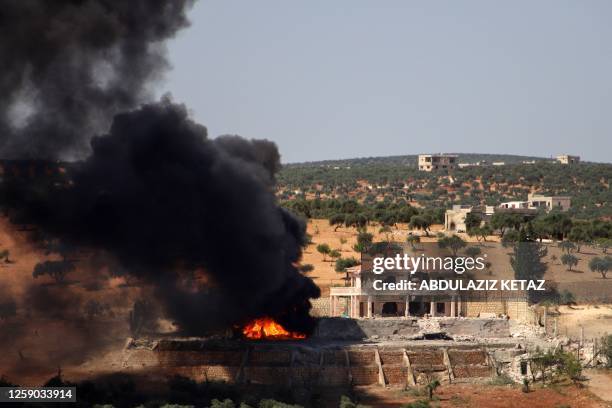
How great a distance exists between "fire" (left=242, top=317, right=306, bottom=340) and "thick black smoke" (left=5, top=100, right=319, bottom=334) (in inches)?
23.6

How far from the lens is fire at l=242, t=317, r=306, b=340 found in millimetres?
70188

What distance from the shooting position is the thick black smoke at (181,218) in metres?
65.3

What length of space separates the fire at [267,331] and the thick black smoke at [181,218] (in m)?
0.60

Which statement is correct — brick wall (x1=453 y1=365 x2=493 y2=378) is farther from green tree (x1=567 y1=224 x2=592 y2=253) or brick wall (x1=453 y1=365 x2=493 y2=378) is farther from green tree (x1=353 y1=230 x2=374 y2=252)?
green tree (x1=567 y1=224 x2=592 y2=253)

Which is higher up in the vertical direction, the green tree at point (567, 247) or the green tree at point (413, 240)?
the green tree at point (413, 240)

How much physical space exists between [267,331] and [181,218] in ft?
30.2

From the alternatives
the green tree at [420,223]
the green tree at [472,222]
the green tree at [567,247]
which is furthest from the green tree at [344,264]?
the green tree at [472,222]

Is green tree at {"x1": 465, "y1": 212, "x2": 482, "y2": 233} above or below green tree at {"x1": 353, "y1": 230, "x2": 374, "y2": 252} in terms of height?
above

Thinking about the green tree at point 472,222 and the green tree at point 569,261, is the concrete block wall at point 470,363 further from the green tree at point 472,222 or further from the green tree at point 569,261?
the green tree at point 472,222

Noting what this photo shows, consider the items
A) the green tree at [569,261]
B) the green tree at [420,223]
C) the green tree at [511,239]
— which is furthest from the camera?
the green tree at [420,223]

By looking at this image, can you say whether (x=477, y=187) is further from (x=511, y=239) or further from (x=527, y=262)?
(x=527, y=262)

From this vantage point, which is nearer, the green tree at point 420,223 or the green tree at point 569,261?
the green tree at point 569,261

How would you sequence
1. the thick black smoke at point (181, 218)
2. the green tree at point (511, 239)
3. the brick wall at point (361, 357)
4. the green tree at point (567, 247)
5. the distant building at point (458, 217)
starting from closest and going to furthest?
the thick black smoke at point (181, 218)
the brick wall at point (361, 357)
the green tree at point (511, 239)
the green tree at point (567, 247)
the distant building at point (458, 217)

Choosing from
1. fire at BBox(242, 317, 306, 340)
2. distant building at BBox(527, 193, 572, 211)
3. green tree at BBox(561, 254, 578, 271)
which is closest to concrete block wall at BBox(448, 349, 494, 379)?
fire at BBox(242, 317, 306, 340)
